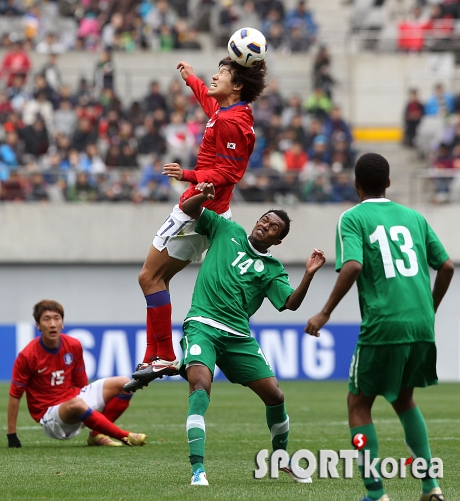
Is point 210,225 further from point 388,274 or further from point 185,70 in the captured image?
point 388,274

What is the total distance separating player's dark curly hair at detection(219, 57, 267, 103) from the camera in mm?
8344

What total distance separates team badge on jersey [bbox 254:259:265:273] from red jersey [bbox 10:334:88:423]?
2908 millimetres

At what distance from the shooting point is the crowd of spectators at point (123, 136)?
22438 millimetres

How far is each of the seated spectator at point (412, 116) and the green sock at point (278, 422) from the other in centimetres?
1837

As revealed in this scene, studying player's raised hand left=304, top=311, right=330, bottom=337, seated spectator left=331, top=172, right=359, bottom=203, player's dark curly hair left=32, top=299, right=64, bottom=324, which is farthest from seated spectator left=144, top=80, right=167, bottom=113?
player's raised hand left=304, top=311, right=330, bottom=337

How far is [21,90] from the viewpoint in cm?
2375

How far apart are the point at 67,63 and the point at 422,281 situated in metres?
19.8

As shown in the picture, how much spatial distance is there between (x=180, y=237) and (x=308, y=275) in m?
1.53

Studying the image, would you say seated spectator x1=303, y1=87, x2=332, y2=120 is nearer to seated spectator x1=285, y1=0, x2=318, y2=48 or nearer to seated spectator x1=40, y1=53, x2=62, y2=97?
seated spectator x1=285, y1=0, x2=318, y2=48

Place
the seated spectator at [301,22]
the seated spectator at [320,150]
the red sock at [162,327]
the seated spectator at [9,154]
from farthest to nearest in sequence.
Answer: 1. the seated spectator at [301,22]
2. the seated spectator at [320,150]
3. the seated spectator at [9,154]
4. the red sock at [162,327]

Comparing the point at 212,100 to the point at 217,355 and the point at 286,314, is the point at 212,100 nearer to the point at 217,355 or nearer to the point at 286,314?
the point at 217,355

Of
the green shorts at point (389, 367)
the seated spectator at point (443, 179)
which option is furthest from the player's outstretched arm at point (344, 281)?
the seated spectator at point (443, 179)

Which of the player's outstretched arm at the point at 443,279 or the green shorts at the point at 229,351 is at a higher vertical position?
the player's outstretched arm at the point at 443,279

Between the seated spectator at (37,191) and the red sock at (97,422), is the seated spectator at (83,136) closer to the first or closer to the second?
the seated spectator at (37,191)
